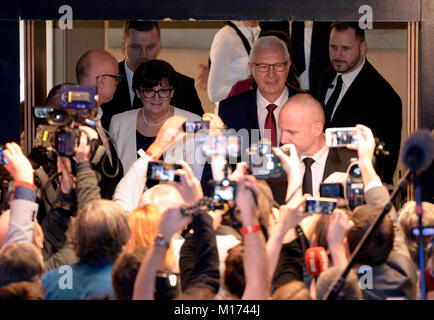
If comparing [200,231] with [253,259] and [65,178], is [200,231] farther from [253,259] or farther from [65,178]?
[65,178]

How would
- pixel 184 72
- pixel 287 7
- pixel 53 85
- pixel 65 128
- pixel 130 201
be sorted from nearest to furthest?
pixel 65 128, pixel 130 201, pixel 287 7, pixel 53 85, pixel 184 72

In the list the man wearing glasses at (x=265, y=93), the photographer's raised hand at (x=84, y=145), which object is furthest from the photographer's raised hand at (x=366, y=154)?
the man wearing glasses at (x=265, y=93)

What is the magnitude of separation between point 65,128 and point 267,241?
1254 mm

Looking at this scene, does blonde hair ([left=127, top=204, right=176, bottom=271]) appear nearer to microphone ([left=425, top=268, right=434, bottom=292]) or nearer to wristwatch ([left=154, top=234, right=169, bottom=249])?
wristwatch ([left=154, top=234, right=169, bottom=249])

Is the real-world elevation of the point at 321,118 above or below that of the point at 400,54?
below

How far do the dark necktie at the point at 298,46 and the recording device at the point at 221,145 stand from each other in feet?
7.70

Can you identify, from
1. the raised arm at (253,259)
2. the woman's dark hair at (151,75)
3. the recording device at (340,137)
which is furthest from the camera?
the woman's dark hair at (151,75)

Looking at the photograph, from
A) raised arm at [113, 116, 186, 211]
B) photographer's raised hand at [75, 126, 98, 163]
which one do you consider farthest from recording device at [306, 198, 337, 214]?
photographer's raised hand at [75, 126, 98, 163]

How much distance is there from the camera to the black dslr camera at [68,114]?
4.37m

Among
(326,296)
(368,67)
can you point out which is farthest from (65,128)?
(368,67)

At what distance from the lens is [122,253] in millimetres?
3758

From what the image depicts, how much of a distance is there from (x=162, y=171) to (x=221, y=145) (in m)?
0.34

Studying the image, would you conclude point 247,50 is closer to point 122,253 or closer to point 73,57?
point 73,57

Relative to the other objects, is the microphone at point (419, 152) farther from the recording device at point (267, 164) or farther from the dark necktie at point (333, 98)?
the dark necktie at point (333, 98)
